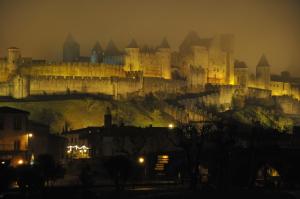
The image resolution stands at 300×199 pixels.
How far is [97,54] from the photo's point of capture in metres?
149

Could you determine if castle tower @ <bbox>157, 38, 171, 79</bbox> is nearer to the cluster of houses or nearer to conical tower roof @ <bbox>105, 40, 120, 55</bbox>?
conical tower roof @ <bbox>105, 40, 120, 55</bbox>

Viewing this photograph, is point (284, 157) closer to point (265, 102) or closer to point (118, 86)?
point (118, 86)

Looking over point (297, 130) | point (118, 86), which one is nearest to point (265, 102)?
point (118, 86)

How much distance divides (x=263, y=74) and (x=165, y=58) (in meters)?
21.0

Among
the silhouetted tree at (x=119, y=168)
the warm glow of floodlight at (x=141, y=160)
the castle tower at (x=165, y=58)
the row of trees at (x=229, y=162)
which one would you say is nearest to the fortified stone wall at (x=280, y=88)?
the castle tower at (x=165, y=58)

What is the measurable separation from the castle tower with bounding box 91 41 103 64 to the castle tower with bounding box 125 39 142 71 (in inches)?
248

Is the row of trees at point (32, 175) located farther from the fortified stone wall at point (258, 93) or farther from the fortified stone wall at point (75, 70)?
the fortified stone wall at point (258, 93)

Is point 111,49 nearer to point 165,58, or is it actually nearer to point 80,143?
point 165,58

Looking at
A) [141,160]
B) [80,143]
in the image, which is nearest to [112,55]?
[80,143]

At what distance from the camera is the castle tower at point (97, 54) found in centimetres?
14604

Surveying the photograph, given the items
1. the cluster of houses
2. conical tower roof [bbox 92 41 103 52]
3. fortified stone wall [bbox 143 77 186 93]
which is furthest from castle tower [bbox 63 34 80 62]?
the cluster of houses

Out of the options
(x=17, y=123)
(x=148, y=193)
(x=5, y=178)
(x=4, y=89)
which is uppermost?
(x=4, y=89)

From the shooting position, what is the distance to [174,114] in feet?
379

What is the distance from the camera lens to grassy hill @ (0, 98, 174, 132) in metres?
107
